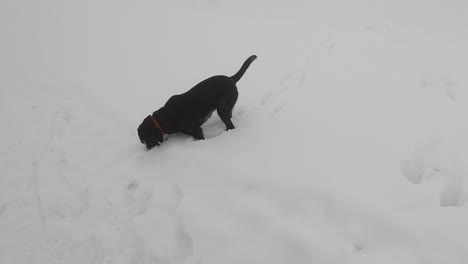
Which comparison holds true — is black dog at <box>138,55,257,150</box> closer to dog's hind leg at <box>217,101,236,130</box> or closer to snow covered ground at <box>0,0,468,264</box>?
dog's hind leg at <box>217,101,236,130</box>

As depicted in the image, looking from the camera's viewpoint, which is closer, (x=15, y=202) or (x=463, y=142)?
(x=463, y=142)

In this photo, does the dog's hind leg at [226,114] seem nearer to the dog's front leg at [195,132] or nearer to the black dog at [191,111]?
the black dog at [191,111]

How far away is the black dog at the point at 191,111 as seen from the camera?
3.21 m

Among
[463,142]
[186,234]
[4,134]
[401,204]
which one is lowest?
[463,142]

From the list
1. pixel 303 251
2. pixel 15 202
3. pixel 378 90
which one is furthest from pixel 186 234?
pixel 378 90

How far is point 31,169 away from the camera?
339 centimetres

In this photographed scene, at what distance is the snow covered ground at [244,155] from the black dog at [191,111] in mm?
180

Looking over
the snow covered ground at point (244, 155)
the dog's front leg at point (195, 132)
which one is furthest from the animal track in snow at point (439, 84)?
the dog's front leg at point (195, 132)

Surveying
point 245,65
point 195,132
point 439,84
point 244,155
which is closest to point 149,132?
point 195,132

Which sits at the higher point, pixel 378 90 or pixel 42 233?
pixel 42 233

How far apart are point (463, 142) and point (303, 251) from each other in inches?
80.0

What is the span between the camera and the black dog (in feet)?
10.5

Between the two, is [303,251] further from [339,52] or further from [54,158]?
[339,52]

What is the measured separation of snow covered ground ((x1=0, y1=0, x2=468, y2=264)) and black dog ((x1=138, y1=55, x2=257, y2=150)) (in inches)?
7.1
